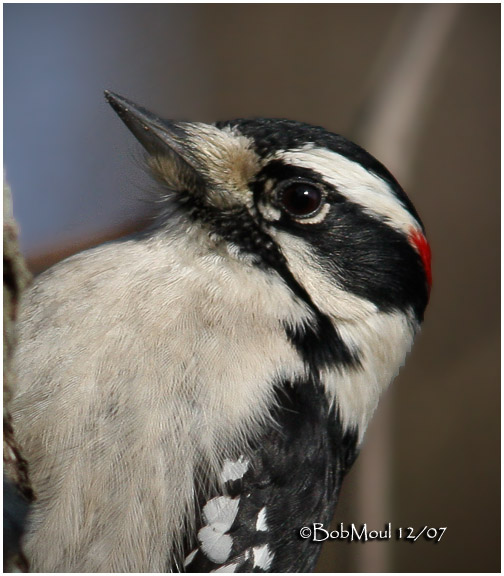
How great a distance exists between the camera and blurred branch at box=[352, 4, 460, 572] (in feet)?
10.1

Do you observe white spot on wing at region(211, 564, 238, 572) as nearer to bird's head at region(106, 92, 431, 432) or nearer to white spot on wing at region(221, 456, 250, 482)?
white spot on wing at region(221, 456, 250, 482)

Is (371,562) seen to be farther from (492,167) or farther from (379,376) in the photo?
(492,167)

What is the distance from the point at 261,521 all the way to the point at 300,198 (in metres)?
0.86

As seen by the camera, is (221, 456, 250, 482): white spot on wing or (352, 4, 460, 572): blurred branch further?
(352, 4, 460, 572): blurred branch

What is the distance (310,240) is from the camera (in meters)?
1.93

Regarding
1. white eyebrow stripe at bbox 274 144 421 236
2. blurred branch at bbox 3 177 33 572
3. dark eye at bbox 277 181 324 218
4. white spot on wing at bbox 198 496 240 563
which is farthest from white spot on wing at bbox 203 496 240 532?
white eyebrow stripe at bbox 274 144 421 236

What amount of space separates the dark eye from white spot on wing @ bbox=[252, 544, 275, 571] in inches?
34.9

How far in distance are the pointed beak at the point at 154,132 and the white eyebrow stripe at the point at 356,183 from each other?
0.26 meters

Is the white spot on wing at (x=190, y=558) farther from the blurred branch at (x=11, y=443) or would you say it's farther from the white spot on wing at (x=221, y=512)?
the blurred branch at (x=11, y=443)

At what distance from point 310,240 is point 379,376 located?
0.52 meters

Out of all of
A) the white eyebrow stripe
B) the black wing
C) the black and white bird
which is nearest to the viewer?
the black and white bird

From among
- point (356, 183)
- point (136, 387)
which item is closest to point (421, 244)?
point (356, 183)

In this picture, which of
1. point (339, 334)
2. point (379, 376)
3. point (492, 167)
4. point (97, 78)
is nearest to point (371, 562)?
point (379, 376)

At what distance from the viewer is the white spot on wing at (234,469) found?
1690 mm
